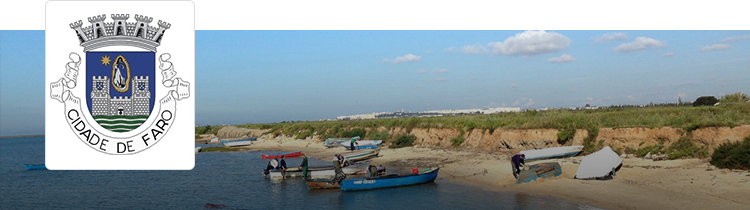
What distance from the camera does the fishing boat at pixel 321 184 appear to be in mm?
21359

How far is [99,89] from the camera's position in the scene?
25.8 feet

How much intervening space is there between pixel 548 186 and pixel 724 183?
5.66 m

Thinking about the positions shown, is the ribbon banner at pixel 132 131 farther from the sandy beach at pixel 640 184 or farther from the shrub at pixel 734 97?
the shrub at pixel 734 97

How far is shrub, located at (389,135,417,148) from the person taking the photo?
131 feet

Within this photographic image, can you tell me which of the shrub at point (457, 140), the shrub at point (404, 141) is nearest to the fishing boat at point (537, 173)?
the shrub at point (457, 140)

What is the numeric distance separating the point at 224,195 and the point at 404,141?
2141cm

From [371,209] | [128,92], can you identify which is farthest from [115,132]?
[371,209]

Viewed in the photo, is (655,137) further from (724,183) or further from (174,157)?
(174,157)

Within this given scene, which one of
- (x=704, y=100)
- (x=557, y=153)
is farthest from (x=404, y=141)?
(x=704, y=100)

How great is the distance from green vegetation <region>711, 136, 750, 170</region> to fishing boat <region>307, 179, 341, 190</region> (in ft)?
49.7

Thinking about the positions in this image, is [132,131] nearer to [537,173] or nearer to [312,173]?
[537,173]

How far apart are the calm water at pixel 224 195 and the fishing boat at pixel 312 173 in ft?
1.53

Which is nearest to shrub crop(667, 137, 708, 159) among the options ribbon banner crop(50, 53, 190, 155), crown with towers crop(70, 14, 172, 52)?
ribbon banner crop(50, 53, 190, 155)

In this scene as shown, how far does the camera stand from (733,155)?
56.5ft
